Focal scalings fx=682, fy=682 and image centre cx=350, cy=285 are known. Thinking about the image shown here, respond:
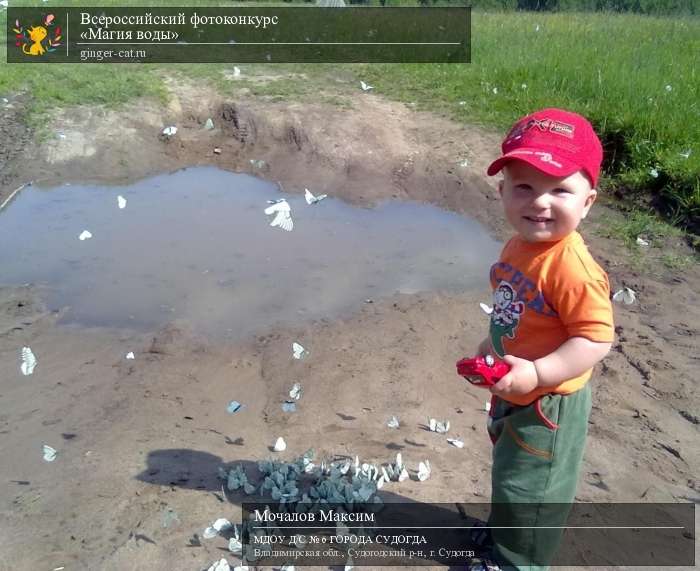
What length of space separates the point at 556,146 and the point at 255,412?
6.49ft

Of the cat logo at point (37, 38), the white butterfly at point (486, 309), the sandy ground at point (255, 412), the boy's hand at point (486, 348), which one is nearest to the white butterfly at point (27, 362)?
the sandy ground at point (255, 412)

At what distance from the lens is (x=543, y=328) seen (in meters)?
1.92

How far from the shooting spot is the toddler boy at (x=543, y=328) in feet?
5.86

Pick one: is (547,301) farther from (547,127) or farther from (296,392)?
(296,392)

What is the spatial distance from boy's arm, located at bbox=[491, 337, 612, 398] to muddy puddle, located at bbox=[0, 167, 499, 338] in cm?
232

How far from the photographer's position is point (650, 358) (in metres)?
3.64

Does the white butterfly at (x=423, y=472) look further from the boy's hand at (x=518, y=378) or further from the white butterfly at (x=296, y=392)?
the boy's hand at (x=518, y=378)

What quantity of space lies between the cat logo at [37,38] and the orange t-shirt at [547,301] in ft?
29.4

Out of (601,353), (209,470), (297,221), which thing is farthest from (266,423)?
(297,221)

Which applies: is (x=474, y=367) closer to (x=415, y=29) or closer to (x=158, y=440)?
(x=158, y=440)

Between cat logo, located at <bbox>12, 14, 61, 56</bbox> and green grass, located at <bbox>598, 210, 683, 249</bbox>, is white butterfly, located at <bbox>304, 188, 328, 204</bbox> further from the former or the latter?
cat logo, located at <bbox>12, 14, 61, 56</bbox>
